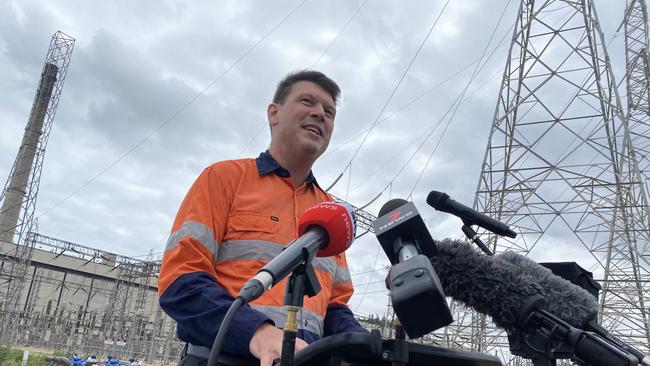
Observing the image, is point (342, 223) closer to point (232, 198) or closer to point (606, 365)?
point (606, 365)

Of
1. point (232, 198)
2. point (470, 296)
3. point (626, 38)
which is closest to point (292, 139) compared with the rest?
point (232, 198)

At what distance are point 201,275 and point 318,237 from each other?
0.56 m

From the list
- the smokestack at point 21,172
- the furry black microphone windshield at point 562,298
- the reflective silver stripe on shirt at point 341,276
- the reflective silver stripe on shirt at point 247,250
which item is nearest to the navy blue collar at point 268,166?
the reflective silver stripe on shirt at point 247,250

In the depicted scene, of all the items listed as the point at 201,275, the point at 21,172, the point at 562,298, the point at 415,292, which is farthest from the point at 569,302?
the point at 21,172

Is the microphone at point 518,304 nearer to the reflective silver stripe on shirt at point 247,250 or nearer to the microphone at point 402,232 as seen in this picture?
the microphone at point 402,232

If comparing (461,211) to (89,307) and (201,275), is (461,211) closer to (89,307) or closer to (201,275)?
(201,275)

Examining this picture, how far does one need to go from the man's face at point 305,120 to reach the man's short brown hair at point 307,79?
34 millimetres

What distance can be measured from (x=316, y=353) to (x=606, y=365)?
605 mm

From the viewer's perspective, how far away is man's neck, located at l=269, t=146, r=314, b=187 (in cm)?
218

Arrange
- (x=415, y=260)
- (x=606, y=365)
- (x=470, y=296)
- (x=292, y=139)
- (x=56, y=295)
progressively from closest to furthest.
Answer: (x=415, y=260), (x=606, y=365), (x=470, y=296), (x=292, y=139), (x=56, y=295)

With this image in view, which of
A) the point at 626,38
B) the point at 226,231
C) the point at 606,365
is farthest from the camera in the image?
the point at 626,38

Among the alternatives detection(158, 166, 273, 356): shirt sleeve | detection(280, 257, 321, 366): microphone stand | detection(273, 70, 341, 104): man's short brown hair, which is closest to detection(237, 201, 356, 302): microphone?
detection(280, 257, 321, 366): microphone stand

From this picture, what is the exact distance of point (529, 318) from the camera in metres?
1.13

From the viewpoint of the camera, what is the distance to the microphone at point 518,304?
1.09m
